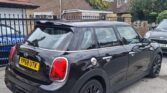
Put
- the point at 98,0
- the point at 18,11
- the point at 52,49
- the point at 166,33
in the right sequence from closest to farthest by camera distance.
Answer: the point at 52,49 < the point at 166,33 < the point at 18,11 < the point at 98,0

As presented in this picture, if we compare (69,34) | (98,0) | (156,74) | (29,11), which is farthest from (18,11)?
(98,0)

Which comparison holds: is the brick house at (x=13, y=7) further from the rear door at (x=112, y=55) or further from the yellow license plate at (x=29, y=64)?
the rear door at (x=112, y=55)

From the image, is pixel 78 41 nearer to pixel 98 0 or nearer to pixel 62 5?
pixel 62 5

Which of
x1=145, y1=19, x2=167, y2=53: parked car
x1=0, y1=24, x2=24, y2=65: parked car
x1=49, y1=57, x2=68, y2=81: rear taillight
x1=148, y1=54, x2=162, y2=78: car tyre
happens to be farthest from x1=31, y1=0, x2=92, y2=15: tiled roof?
x1=49, y1=57, x2=68, y2=81: rear taillight

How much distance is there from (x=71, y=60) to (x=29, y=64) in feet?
2.35

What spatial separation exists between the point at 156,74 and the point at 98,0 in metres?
29.6

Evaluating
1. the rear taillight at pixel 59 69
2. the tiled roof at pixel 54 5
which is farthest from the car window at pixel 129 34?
the tiled roof at pixel 54 5

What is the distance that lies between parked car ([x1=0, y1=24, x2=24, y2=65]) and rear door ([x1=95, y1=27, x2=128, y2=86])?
3809 mm

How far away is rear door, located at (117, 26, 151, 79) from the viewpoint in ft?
15.5

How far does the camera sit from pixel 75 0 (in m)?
29.1

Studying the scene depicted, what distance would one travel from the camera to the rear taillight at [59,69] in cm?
334

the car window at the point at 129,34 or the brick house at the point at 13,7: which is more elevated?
the brick house at the point at 13,7

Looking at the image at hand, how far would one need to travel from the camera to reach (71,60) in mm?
3426

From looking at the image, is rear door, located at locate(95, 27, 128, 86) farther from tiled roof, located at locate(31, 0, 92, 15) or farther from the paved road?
tiled roof, located at locate(31, 0, 92, 15)
